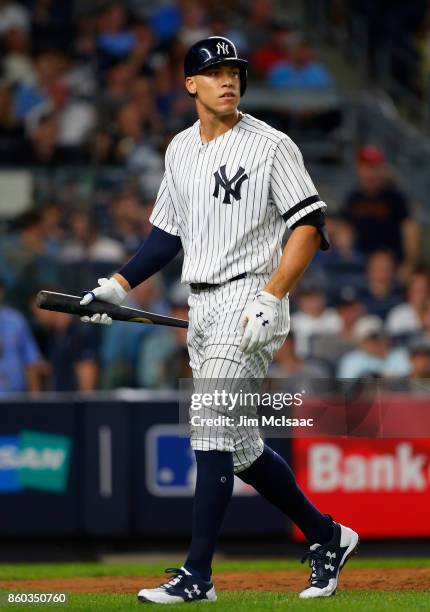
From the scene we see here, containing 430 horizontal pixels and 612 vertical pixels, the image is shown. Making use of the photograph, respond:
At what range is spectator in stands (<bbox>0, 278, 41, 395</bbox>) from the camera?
9.68m

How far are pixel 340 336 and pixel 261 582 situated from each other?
431cm

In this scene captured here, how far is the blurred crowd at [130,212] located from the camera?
9.80m

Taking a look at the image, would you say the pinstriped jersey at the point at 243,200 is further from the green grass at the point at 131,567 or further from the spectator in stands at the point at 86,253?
the spectator in stands at the point at 86,253

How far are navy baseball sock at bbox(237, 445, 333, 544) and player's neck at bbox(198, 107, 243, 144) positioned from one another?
1233 mm

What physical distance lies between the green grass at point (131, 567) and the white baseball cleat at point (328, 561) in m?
1.94

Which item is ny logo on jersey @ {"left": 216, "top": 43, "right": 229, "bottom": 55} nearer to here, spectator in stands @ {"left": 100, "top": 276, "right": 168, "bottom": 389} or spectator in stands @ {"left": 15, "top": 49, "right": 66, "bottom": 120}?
spectator in stands @ {"left": 100, "top": 276, "right": 168, "bottom": 389}

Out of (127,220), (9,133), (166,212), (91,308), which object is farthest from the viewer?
Answer: (9,133)

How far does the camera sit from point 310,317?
1084 centimetres

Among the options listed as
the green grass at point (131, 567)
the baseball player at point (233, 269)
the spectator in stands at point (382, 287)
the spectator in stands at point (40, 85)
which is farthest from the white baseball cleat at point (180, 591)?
the spectator in stands at point (40, 85)

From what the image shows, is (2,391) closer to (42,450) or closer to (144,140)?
(42,450)

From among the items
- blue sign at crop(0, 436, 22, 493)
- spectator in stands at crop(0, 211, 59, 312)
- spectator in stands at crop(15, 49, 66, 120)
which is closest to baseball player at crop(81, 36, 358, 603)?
blue sign at crop(0, 436, 22, 493)

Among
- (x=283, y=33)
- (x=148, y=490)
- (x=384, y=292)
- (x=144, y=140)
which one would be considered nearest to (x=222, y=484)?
(x=148, y=490)

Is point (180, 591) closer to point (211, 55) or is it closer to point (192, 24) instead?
point (211, 55)

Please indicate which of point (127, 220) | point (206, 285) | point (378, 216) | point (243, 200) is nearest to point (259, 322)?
point (206, 285)
